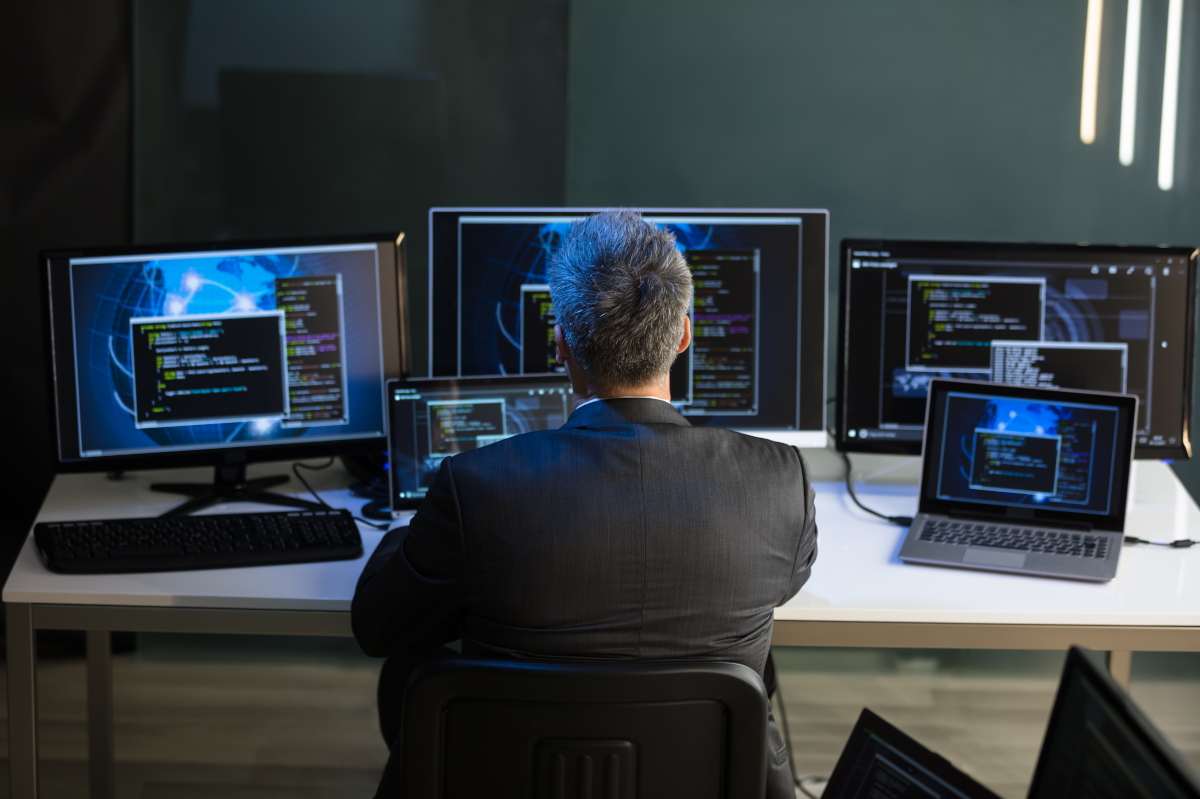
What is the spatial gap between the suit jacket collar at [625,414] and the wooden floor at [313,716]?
142 centimetres

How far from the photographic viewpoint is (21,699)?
162 centimetres

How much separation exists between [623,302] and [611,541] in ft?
1.03

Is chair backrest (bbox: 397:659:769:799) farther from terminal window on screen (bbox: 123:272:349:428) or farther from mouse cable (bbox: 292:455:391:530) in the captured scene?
terminal window on screen (bbox: 123:272:349:428)

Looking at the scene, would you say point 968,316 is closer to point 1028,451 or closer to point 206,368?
point 1028,451

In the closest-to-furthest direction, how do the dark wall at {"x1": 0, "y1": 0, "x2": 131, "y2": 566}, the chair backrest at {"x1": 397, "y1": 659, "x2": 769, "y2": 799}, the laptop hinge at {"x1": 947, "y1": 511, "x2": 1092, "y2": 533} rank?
1. the chair backrest at {"x1": 397, "y1": 659, "x2": 769, "y2": 799}
2. the laptop hinge at {"x1": 947, "y1": 511, "x2": 1092, "y2": 533}
3. the dark wall at {"x1": 0, "y1": 0, "x2": 131, "y2": 566}

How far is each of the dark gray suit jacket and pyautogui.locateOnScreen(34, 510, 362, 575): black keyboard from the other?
53 centimetres

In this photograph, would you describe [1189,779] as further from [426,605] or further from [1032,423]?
[1032,423]

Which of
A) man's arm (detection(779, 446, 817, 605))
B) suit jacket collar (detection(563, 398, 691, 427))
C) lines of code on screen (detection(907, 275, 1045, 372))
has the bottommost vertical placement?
man's arm (detection(779, 446, 817, 605))

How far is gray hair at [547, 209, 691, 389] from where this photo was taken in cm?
128

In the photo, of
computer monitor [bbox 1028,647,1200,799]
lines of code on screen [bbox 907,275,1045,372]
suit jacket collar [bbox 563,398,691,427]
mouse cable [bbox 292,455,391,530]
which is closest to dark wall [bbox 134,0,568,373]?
mouse cable [bbox 292,455,391,530]

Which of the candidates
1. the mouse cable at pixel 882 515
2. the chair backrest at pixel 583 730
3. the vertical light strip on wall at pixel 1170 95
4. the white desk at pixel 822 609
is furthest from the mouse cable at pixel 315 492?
the vertical light strip on wall at pixel 1170 95

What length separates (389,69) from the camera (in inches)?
110

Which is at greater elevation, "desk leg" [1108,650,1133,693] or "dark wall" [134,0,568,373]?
"dark wall" [134,0,568,373]

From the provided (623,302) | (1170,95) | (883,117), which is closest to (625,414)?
(623,302)
